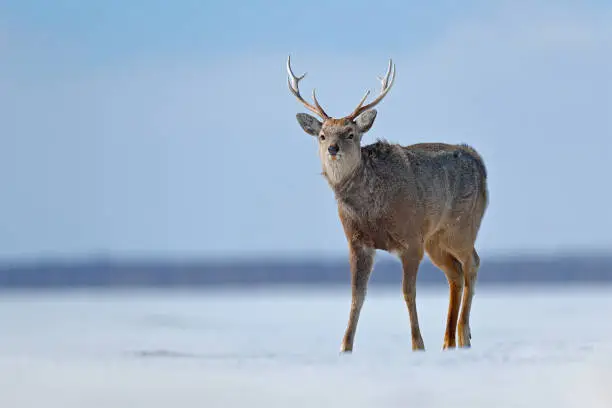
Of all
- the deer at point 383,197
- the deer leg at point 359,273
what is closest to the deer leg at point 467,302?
the deer at point 383,197

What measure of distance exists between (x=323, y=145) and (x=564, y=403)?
4656mm

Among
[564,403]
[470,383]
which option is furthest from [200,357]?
[564,403]

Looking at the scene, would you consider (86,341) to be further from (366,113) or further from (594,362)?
(594,362)

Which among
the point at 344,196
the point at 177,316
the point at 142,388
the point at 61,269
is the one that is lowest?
the point at 61,269

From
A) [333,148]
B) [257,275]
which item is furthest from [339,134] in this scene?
[257,275]

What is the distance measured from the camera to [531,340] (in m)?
14.2

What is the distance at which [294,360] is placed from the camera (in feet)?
37.8

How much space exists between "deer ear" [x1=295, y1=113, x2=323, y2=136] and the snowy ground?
6.66ft

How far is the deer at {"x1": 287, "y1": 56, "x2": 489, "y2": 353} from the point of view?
41.3 feet

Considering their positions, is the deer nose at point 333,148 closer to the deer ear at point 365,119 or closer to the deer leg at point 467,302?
the deer ear at point 365,119

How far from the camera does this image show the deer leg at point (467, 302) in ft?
45.1

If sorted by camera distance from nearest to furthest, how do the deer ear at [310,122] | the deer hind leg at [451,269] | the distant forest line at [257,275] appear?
1. the deer ear at [310,122]
2. the deer hind leg at [451,269]
3. the distant forest line at [257,275]

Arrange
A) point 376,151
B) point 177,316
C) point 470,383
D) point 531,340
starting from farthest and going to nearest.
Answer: point 177,316 → point 531,340 → point 376,151 → point 470,383

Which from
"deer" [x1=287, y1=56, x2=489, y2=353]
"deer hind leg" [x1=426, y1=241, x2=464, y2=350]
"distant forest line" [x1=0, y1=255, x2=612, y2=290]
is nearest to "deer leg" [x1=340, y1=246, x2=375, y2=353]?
"deer" [x1=287, y1=56, x2=489, y2=353]
